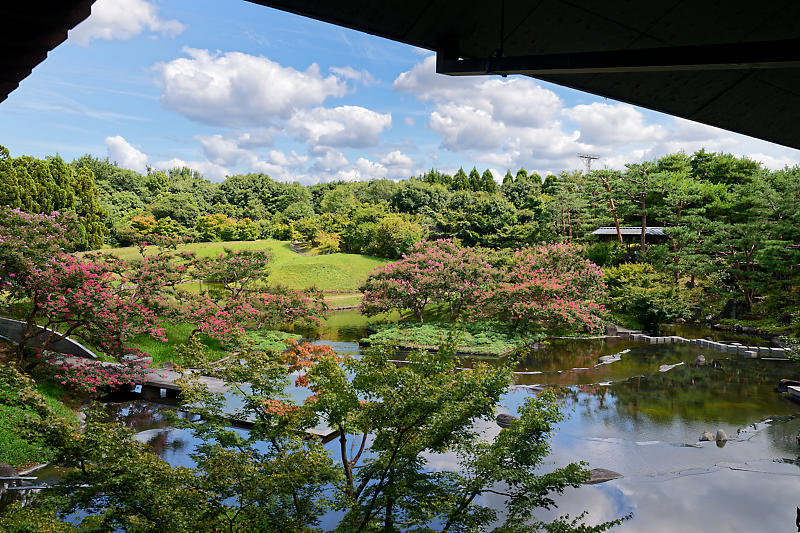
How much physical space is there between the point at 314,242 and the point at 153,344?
66.1 ft

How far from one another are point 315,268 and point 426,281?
1207cm

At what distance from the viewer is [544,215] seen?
2189 cm

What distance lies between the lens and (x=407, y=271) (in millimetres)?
14984

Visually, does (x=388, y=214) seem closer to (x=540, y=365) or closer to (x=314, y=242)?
(x=314, y=242)

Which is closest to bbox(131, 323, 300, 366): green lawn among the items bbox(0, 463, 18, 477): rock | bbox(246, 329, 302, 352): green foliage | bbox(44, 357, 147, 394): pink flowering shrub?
bbox(246, 329, 302, 352): green foliage

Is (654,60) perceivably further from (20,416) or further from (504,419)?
(20,416)

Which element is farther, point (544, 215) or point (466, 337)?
point (544, 215)

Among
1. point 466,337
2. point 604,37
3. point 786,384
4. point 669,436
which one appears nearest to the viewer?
point 604,37

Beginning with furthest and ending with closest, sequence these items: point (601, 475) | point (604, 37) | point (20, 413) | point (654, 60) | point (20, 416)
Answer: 1. point (601, 475)
2. point (20, 416)
3. point (20, 413)
4. point (604, 37)
5. point (654, 60)

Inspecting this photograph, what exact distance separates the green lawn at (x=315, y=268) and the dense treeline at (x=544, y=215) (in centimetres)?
134

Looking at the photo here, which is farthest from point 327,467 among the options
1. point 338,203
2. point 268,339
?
point 338,203

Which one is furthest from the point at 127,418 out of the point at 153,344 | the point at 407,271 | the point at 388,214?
the point at 388,214

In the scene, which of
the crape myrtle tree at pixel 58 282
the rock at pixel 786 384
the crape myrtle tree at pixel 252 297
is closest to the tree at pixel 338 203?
the crape myrtle tree at pixel 252 297

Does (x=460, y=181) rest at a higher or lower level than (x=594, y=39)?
higher
